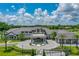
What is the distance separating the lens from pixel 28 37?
105 inches

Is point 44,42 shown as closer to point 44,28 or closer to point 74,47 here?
point 44,28

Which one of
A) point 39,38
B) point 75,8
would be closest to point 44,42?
point 39,38

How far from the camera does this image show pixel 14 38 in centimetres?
268

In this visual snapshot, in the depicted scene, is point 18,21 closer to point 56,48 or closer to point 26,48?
point 26,48

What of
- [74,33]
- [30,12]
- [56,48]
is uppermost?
[30,12]

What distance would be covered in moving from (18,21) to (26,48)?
303 millimetres

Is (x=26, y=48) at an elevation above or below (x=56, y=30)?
below

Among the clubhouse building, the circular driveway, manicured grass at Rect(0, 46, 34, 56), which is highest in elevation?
the clubhouse building

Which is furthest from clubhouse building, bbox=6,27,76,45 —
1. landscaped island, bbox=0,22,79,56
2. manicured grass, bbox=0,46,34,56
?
manicured grass, bbox=0,46,34,56

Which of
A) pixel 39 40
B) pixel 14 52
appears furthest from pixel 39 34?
pixel 14 52

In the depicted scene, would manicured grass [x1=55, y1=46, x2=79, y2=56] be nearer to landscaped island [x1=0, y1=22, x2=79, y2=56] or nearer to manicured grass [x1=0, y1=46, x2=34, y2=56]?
landscaped island [x1=0, y1=22, x2=79, y2=56]

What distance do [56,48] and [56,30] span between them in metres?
0.19

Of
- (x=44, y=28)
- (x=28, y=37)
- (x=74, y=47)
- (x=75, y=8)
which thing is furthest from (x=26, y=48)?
(x=75, y=8)

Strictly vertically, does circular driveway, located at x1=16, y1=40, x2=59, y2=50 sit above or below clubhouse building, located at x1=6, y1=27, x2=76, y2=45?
below
